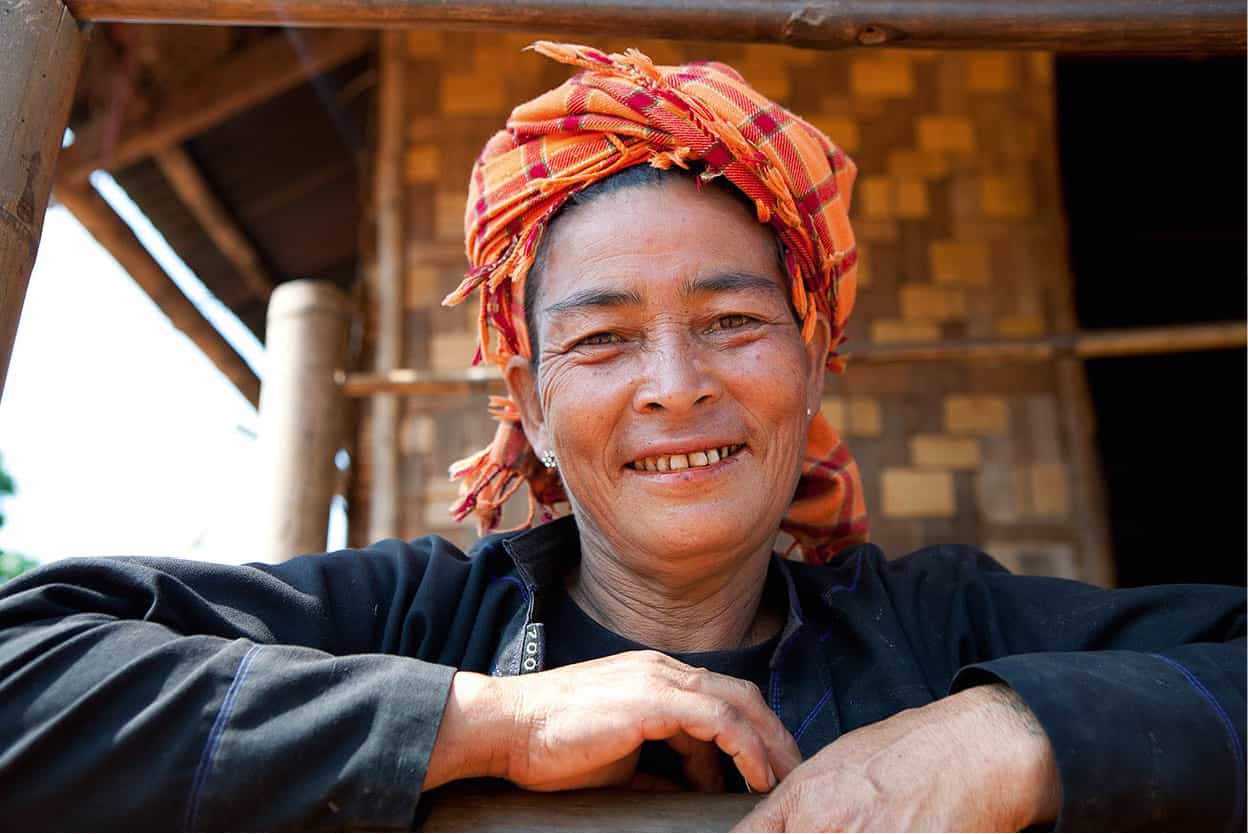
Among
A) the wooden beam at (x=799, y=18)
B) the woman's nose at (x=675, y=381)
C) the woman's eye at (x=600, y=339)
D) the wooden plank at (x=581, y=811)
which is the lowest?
the wooden plank at (x=581, y=811)

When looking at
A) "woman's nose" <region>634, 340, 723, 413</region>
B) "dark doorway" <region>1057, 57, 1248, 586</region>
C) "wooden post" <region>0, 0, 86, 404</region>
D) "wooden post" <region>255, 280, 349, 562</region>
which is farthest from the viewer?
"dark doorway" <region>1057, 57, 1248, 586</region>

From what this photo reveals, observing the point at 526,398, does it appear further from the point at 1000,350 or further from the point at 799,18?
the point at 1000,350

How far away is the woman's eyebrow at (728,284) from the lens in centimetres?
186

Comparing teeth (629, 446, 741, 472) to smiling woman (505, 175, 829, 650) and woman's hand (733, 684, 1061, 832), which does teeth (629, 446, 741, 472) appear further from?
woman's hand (733, 684, 1061, 832)

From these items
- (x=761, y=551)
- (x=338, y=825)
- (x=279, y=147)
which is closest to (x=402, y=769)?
(x=338, y=825)

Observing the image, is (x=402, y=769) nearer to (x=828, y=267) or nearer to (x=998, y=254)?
(x=828, y=267)

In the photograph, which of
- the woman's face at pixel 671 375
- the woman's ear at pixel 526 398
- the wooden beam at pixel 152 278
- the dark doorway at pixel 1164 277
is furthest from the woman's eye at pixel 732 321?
the dark doorway at pixel 1164 277

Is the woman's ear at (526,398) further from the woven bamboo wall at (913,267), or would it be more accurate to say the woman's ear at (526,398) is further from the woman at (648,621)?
the woven bamboo wall at (913,267)

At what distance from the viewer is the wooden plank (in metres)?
1.25

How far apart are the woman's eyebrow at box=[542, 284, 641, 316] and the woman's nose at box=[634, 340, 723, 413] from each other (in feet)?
0.29

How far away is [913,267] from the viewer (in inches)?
149

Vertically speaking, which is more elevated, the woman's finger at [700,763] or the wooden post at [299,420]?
the wooden post at [299,420]

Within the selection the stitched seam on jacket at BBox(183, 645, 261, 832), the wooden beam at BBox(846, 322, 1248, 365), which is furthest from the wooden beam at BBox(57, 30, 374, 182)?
the stitched seam on jacket at BBox(183, 645, 261, 832)

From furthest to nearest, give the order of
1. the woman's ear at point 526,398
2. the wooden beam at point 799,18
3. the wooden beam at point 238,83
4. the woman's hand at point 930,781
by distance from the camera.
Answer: the wooden beam at point 238,83 < the woman's ear at point 526,398 < the wooden beam at point 799,18 < the woman's hand at point 930,781
